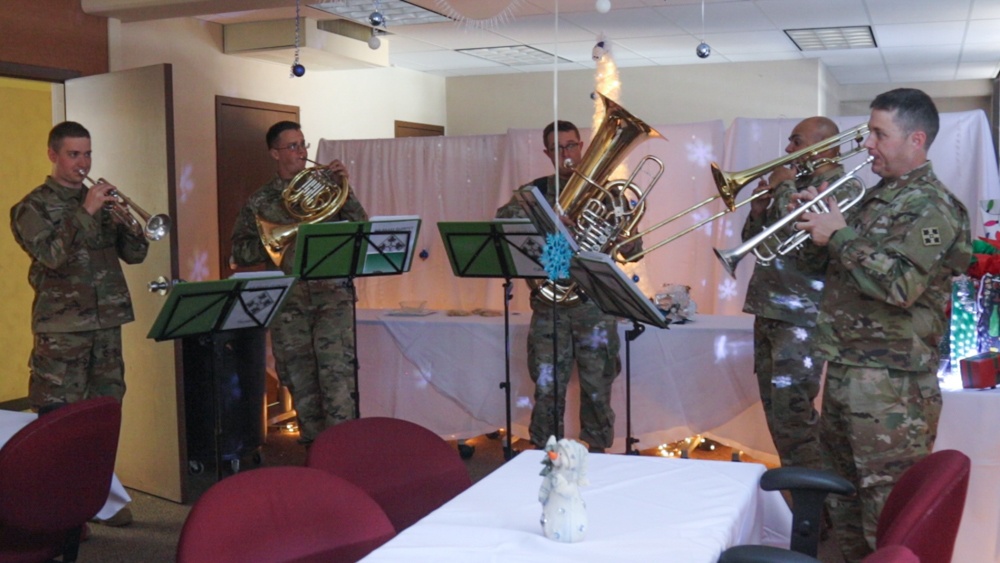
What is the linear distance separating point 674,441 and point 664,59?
5.48 m

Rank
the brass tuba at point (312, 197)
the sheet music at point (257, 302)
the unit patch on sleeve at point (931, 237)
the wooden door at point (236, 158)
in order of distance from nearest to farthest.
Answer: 1. the unit patch on sleeve at point (931, 237)
2. the sheet music at point (257, 302)
3. the brass tuba at point (312, 197)
4. the wooden door at point (236, 158)

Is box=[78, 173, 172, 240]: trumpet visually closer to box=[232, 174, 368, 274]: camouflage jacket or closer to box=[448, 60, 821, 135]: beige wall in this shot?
box=[232, 174, 368, 274]: camouflage jacket

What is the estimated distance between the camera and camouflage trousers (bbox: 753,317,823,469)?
428 cm

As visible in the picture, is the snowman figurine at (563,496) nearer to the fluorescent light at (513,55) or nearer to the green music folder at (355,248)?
the green music folder at (355,248)

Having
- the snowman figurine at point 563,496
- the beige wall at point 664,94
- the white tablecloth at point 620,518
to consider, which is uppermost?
the beige wall at point 664,94

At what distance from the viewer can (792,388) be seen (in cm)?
432

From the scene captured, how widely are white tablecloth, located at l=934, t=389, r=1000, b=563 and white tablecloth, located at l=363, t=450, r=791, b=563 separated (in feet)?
3.99

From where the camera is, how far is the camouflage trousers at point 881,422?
3.08 metres

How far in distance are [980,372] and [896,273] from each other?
0.84m

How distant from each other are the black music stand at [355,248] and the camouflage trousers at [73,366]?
930mm

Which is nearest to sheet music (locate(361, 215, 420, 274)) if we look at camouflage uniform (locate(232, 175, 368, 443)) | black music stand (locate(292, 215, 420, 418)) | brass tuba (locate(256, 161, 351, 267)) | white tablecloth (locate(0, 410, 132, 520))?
black music stand (locate(292, 215, 420, 418))

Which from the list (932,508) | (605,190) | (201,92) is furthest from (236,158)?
(932,508)

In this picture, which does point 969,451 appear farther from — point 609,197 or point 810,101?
point 810,101

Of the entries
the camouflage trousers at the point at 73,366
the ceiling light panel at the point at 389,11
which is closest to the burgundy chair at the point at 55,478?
the camouflage trousers at the point at 73,366
